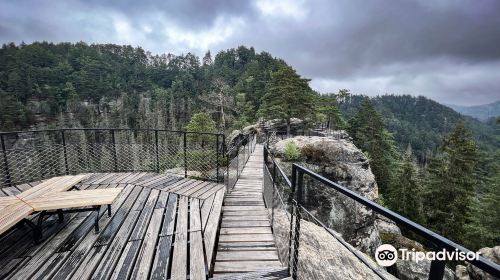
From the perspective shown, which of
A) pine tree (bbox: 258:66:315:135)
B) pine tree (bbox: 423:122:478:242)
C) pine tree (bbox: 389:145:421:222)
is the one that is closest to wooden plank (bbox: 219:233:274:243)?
pine tree (bbox: 423:122:478:242)

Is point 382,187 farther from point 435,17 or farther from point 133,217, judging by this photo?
point 133,217

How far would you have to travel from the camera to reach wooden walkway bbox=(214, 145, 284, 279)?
3023 mm

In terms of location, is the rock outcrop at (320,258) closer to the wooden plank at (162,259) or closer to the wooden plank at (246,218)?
the wooden plank at (246,218)

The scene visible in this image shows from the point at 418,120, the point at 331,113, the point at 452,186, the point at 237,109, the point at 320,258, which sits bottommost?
the point at 452,186

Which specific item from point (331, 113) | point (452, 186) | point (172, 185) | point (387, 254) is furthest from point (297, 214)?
point (331, 113)

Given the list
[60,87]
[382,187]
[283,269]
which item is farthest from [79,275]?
[60,87]

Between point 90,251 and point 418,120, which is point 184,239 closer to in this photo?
point 90,251

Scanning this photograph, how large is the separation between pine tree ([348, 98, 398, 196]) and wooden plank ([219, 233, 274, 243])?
95.2 feet

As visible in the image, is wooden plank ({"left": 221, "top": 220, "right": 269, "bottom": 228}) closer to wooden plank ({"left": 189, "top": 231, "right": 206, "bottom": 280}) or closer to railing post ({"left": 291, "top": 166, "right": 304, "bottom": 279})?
wooden plank ({"left": 189, "top": 231, "right": 206, "bottom": 280})

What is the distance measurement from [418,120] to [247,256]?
531ft

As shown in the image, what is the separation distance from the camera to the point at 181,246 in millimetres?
2963

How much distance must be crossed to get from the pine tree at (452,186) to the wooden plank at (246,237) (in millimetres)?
19930

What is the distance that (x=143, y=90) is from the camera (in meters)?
69.4

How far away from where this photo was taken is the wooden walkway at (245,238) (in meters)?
3.02
